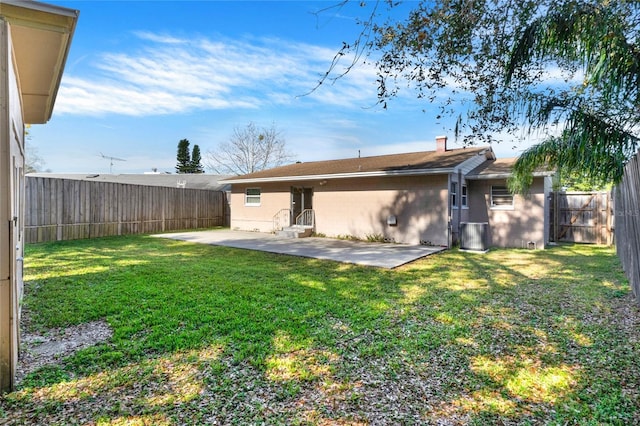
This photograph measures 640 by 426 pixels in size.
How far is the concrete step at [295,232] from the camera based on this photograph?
14.4m

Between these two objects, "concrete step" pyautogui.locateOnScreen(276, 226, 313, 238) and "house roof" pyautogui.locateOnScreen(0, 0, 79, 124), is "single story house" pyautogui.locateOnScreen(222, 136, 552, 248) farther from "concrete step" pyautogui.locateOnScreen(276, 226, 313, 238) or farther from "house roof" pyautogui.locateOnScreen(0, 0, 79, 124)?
"house roof" pyautogui.locateOnScreen(0, 0, 79, 124)

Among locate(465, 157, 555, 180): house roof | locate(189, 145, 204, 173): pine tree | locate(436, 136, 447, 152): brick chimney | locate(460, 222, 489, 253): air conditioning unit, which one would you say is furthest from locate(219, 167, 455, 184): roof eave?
locate(189, 145, 204, 173): pine tree

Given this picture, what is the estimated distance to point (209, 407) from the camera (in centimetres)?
247

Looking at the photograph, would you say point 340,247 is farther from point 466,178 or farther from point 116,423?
point 116,423

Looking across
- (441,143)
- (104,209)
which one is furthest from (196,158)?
(441,143)

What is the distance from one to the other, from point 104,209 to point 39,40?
1199 cm

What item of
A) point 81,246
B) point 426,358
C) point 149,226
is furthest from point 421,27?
point 149,226

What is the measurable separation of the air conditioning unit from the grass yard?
12.9ft

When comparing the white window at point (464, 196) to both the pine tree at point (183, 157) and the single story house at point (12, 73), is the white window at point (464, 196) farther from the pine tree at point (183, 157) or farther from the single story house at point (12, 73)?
the pine tree at point (183, 157)

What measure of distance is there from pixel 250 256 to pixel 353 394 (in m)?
7.28

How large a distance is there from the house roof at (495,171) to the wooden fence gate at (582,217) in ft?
7.94

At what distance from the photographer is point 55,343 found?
3.59 m

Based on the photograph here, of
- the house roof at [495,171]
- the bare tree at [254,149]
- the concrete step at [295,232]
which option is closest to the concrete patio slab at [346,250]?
the concrete step at [295,232]

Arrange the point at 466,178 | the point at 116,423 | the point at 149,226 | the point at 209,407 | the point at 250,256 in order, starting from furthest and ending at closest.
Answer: the point at 149,226
the point at 466,178
the point at 250,256
the point at 209,407
the point at 116,423
